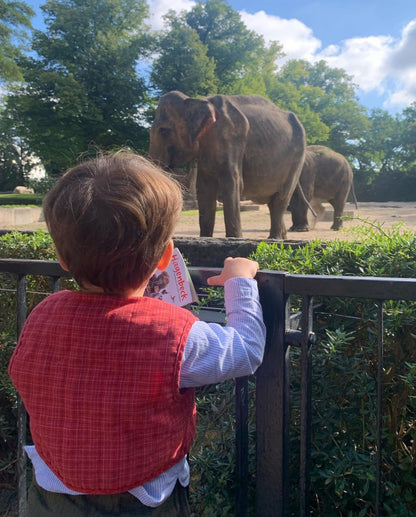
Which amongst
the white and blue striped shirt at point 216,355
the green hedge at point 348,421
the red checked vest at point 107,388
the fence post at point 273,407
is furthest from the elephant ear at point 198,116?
the red checked vest at point 107,388

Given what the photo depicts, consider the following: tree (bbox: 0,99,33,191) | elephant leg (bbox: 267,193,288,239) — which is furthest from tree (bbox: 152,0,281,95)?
elephant leg (bbox: 267,193,288,239)

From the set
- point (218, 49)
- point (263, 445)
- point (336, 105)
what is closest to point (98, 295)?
point (263, 445)

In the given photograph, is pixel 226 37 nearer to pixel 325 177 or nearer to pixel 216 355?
pixel 325 177

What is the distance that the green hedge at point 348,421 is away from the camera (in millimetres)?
1699

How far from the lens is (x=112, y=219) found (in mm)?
1198

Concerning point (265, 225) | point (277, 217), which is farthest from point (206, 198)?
point (265, 225)

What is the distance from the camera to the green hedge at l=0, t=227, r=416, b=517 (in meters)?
1.70

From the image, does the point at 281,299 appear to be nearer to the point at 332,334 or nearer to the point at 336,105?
the point at 332,334

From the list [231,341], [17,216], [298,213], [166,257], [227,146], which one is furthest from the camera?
[17,216]

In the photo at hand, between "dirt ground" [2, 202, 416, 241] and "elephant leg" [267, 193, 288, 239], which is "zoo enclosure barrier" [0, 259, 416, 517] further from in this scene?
"elephant leg" [267, 193, 288, 239]

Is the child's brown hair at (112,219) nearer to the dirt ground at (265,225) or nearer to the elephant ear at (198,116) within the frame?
the dirt ground at (265,225)

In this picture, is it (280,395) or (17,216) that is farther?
(17,216)

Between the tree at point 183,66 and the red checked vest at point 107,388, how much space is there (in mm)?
29168

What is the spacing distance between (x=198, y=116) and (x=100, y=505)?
20.8 feet
